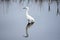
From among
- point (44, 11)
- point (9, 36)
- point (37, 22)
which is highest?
point (44, 11)

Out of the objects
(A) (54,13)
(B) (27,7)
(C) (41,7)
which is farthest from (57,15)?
(B) (27,7)

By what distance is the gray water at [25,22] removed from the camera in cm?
137

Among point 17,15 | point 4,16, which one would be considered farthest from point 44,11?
point 4,16

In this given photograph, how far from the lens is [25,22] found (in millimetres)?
1371

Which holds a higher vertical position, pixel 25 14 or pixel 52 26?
pixel 25 14

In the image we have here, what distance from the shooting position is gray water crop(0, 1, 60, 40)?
137 cm

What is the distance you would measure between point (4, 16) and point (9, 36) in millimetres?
203

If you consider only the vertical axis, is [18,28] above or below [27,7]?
below

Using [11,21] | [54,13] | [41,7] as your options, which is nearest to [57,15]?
[54,13]

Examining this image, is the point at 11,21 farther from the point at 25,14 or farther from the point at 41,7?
the point at 41,7

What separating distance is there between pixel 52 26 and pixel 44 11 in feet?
0.56

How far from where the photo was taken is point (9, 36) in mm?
1374

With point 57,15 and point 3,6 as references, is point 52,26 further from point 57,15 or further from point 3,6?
point 3,6

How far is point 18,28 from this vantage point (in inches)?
54.3
